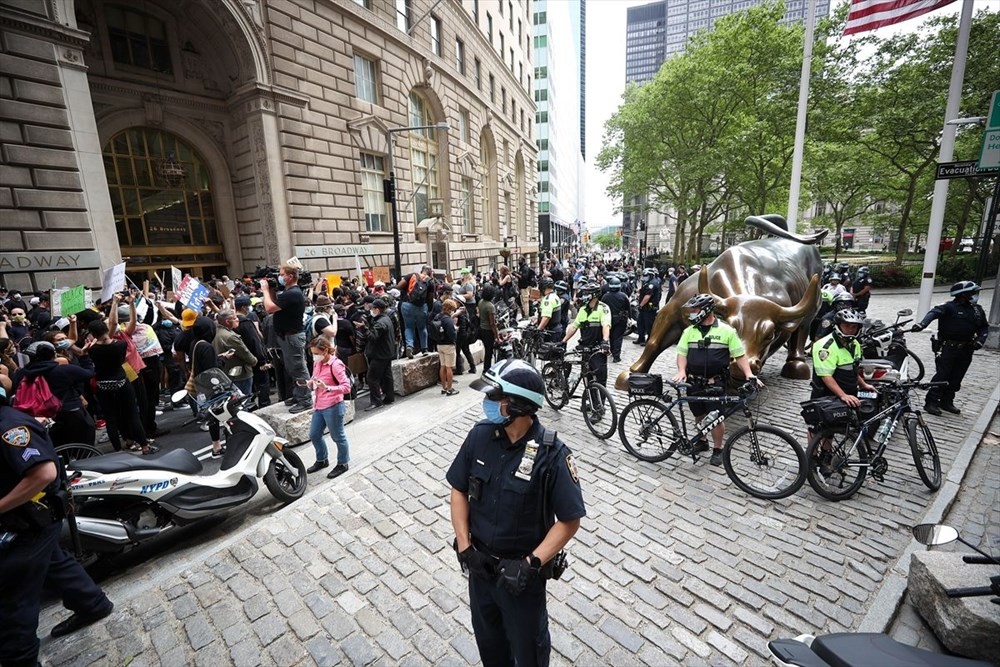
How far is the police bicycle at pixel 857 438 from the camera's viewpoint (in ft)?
15.8

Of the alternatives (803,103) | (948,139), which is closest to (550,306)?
(803,103)

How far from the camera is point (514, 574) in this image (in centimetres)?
217

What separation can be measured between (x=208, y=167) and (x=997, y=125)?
2384 cm

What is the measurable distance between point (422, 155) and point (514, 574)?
2605cm

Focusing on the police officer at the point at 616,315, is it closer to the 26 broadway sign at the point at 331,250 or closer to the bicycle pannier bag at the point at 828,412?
the bicycle pannier bag at the point at 828,412

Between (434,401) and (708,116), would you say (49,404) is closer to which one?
(434,401)

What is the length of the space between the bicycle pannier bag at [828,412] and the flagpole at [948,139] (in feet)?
43.2

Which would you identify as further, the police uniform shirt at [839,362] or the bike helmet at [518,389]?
the police uniform shirt at [839,362]

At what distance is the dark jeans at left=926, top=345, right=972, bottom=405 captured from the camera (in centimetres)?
686

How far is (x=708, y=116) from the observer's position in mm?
27938

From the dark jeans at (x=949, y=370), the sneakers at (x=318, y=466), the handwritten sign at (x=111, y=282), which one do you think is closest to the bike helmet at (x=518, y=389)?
the sneakers at (x=318, y=466)

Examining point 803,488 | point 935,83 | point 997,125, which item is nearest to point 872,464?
point 803,488

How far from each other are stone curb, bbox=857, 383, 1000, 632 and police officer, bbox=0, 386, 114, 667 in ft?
19.2

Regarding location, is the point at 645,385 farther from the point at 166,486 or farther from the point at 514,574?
the point at 166,486
